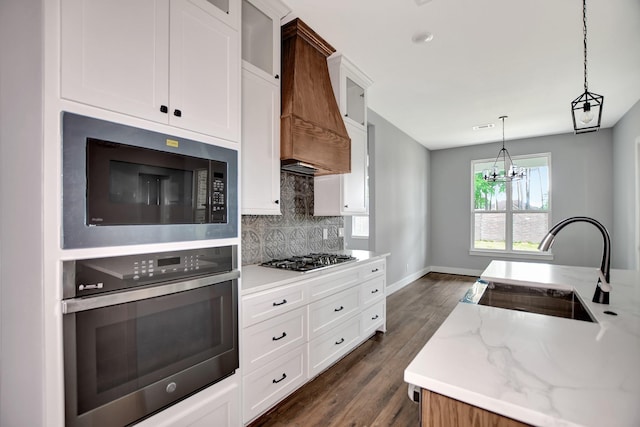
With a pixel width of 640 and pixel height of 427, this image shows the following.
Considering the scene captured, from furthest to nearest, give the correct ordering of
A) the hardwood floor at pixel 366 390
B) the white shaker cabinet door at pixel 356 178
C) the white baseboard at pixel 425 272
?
1. the white baseboard at pixel 425 272
2. the white shaker cabinet door at pixel 356 178
3. the hardwood floor at pixel 366 390

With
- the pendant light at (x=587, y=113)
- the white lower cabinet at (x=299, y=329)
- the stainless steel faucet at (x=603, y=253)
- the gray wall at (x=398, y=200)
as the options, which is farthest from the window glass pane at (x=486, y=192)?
the stainless steel faucet at (x=603, y=253)

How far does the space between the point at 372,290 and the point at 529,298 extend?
152 cm

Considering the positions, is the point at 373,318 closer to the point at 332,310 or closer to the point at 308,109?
the point at 332,310

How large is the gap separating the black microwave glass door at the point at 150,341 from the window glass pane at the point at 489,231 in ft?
20.5

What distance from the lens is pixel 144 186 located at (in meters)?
1.27

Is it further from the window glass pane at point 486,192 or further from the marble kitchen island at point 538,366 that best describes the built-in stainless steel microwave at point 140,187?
the window glass pane at point 486,192

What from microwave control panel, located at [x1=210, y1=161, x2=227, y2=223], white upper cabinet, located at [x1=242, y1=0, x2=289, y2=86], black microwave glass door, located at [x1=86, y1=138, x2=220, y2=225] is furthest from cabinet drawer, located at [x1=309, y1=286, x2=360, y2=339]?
white upper cabinet, located at [x1=242, y1=0, x2=289, y2=86]

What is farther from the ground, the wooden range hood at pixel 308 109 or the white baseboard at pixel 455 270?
the wooden range hood at pixel 308 109

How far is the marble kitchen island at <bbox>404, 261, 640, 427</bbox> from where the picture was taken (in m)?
0.66

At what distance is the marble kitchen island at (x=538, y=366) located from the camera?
0.66m

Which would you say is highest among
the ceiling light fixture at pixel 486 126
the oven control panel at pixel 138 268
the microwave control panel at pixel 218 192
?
the ceiling light fixture at pixel 486 126

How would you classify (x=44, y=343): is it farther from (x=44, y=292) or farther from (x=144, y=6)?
(x=144, y=6)

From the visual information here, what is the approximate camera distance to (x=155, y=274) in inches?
50.8

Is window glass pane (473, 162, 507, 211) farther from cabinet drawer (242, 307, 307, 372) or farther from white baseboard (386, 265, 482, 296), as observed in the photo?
cabinet drawer (242, 307, 307, 372)
